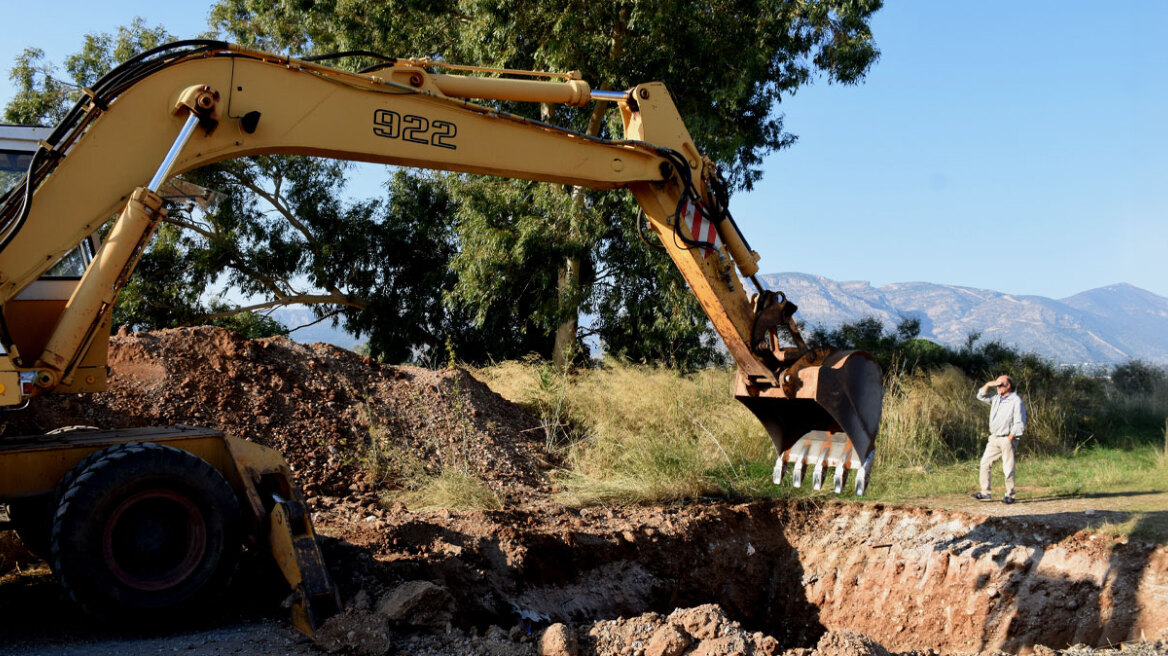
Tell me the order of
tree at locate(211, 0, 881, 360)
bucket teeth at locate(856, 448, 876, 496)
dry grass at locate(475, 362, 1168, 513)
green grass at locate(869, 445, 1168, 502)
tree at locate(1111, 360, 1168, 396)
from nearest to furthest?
1. bucket teeth at locate(856, 448, 876, 496)
2. dry grass at locate(475, 362, 1168, 513)
3. green grass at locate(869, 445, 1168, 502)
4. tree at locate(211, 0, 881, 360)
5. tree at locate(1111, 360, 1168, 396)

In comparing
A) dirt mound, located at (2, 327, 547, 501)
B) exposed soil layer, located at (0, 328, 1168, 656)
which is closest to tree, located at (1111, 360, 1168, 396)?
exposed soil layer, located at (0, 328, 1168, 656)

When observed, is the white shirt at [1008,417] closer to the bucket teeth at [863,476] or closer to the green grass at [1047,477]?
the green grass at [1047,477]

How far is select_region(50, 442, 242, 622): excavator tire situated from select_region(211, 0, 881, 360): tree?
10.3 meters

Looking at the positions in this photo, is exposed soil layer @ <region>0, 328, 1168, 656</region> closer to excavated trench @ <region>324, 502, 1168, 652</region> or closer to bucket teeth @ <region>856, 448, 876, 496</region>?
excavated trench @ <region>324, 502, 1168, 652</region>

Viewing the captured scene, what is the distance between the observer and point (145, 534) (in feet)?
17.6

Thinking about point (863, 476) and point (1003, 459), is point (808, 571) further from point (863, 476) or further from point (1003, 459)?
point (1003, 459)

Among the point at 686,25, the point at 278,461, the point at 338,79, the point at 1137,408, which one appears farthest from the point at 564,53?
the point at 1137,408

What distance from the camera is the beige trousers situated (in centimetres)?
1005

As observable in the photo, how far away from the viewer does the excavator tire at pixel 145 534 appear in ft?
16.6

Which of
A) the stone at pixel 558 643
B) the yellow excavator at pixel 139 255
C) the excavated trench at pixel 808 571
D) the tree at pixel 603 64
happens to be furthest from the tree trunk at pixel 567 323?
the stone at pixel 558 643

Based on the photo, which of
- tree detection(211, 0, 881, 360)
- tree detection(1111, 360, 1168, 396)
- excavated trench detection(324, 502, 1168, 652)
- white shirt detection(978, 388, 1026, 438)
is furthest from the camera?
tree detection(1111, 360, 1168, 396)

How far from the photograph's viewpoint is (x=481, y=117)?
6434 mm

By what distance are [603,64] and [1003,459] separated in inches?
A: 346

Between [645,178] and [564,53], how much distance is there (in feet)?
26.5
